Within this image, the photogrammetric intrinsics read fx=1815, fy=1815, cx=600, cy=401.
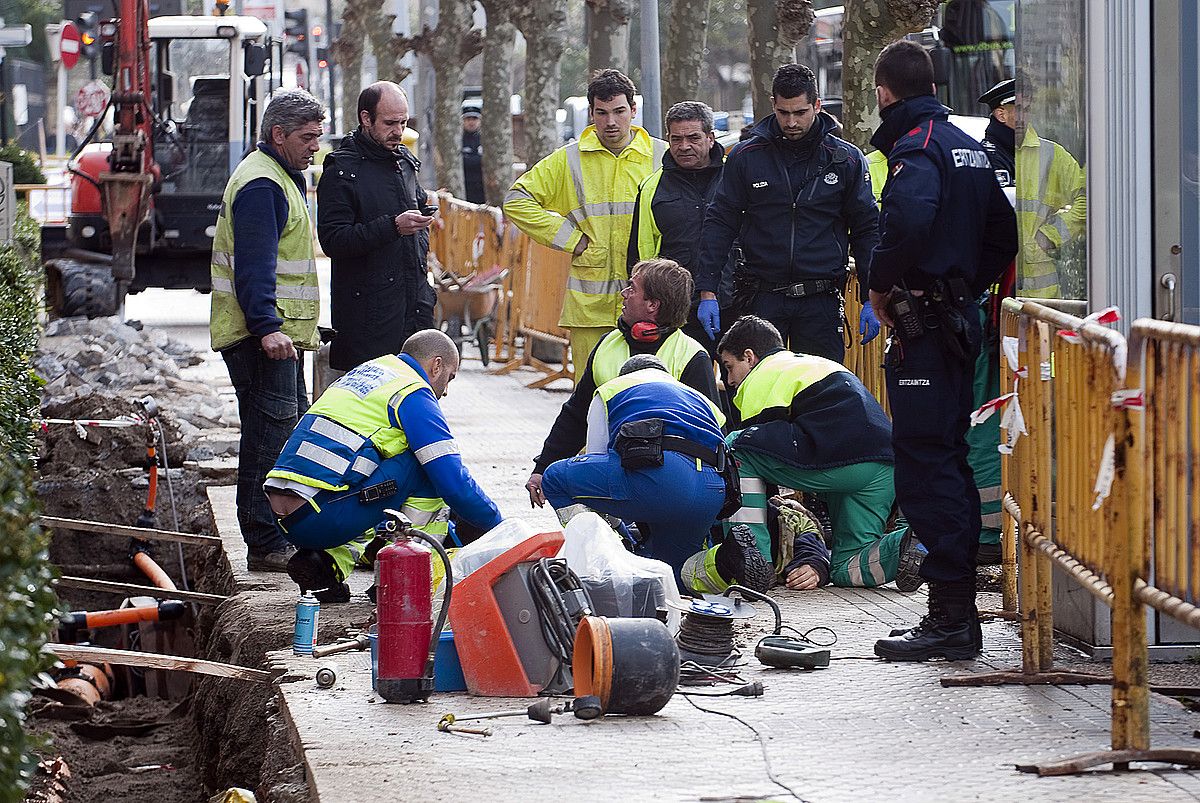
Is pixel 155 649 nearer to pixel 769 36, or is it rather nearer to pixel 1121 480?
pixel 1121 480

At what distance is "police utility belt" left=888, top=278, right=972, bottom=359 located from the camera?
238 inches

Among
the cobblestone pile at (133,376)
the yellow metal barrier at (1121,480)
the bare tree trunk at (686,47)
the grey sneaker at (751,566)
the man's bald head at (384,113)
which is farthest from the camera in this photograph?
the bare tree trunk at (686,47)

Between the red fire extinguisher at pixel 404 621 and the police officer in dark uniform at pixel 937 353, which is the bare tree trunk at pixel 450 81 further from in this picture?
the red fire extinguisher at pixel 404 621

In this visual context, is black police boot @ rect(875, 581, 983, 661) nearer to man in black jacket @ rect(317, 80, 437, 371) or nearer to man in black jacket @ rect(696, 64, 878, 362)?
man in black jacket @ rect(696, 64, 878, 362)

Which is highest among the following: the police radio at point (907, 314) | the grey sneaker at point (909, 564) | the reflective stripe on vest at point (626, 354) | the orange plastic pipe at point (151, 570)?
the police radio at point (907, 314)

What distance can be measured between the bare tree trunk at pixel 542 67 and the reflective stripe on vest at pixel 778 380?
1377 centimetres

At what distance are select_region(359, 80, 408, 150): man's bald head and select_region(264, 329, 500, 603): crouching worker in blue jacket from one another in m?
1.63

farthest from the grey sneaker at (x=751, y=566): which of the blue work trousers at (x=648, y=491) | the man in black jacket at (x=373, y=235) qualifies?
the man in black jacket at (x=373, y=235)

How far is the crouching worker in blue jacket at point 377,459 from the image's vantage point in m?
6.75

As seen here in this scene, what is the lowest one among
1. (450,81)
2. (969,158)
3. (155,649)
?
(155,649)

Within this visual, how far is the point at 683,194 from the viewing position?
894cm

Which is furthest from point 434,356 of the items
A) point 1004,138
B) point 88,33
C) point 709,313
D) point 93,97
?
point 93,97

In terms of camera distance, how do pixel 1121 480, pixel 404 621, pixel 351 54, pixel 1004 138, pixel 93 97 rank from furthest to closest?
pixel 351 54 → pixel 93 97 → pixel 1004 138 → pixel 404 621 → pixel 1121 480

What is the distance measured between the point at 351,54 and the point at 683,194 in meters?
31.1
